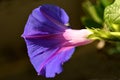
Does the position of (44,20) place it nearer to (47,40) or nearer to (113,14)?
(47,40)

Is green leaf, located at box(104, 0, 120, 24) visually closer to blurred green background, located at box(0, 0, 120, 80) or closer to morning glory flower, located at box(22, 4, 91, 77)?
morning glory flower, located at box(22, 4, 91, 77)

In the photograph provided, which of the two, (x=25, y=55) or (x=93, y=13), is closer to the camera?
(x=93, y=13)

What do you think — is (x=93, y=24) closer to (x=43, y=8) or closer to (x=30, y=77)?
(x=43, y=8)

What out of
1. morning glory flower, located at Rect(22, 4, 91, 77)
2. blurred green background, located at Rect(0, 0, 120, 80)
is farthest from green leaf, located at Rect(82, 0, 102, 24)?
morning glory flower, located at Rect(22, 4, 91, 77)

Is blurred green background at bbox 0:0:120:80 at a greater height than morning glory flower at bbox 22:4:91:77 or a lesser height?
lesser

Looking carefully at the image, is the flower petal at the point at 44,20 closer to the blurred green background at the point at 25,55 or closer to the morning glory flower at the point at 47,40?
the morning glory flower at the point at 47,40

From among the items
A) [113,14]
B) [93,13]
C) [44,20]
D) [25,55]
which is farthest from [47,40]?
[25,55]
